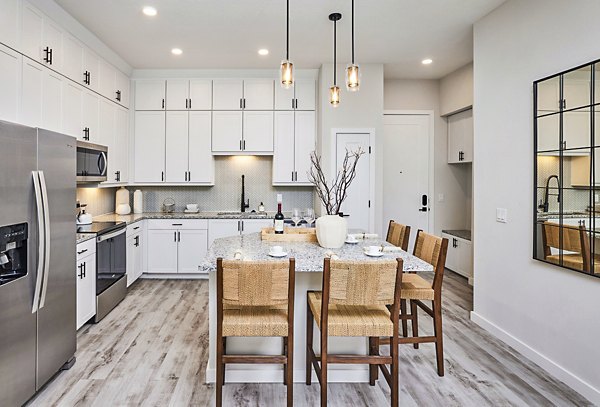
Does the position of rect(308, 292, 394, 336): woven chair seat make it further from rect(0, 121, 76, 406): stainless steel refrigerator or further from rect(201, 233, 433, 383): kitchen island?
rect(0, 121, 76, 406): stainless steel refrigerator

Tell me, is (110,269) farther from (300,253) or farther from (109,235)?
(300,253)

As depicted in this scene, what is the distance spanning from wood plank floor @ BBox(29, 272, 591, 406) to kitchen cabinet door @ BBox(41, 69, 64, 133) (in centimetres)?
189

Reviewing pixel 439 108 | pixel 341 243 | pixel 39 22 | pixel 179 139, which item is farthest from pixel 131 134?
pixel 439 108

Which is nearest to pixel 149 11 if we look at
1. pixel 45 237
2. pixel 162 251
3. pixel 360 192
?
pixel 45 237

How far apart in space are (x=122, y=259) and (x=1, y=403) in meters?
2.47

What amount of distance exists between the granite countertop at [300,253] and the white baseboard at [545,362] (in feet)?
4.24

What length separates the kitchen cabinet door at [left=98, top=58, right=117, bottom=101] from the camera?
15.0 feet

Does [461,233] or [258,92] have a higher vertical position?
[258,92]

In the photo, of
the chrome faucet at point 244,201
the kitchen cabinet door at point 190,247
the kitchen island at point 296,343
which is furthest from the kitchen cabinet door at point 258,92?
the kitchen island at point 296,343

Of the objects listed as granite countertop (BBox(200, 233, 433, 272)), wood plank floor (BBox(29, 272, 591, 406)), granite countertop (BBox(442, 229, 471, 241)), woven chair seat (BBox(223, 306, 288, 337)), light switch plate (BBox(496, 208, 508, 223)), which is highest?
light switch plate (BBox(496, 208, 508, 223))

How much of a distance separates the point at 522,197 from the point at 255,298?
2389 mm

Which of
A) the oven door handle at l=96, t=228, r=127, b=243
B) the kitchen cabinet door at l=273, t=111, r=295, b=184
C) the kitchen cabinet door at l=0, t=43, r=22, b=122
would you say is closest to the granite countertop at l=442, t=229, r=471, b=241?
the kitchen cabinet door at l=273, t=111, r=295, b=184

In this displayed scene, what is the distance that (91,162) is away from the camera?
4121 mm

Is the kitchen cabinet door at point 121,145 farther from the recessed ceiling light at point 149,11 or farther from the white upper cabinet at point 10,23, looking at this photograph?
the white upper cabinet at point 10,23
